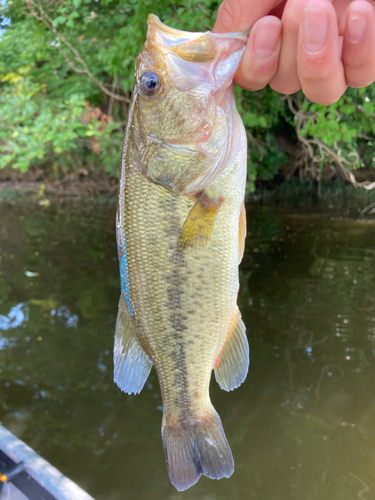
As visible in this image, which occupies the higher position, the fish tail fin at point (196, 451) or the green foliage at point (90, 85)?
the green foliage at point (90, 85)

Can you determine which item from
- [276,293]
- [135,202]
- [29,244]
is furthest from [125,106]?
[135,202]

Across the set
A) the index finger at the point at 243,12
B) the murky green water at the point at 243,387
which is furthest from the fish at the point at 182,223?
the murky green water at the point at 243,387

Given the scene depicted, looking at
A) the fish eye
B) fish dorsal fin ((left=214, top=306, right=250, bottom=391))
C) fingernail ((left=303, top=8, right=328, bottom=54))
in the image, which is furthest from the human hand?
fish dorsal fin ((left=214, top=306, right=250, bottom=391))

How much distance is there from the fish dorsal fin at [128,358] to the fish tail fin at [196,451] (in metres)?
0.23

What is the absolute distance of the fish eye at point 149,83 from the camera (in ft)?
4.08

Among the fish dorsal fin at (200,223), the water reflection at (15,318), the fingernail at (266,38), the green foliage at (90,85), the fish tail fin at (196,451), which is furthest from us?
the green foliage at (90,85)

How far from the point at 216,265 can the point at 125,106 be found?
33.9 feet

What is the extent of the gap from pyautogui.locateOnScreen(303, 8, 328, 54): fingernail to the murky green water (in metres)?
3.29

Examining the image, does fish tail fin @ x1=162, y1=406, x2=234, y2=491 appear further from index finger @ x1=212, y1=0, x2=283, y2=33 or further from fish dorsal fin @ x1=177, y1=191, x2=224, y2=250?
index finger @ x1=212, y1=0, x2=283, y2=33

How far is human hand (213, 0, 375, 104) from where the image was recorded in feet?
3.53

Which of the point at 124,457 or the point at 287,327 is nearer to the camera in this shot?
the point at 124,457

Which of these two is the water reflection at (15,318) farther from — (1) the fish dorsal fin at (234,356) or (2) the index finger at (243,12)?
(2) the index finger at (243,12)

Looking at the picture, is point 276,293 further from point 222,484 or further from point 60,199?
point 60,199

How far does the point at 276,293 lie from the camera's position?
5.79 metres
